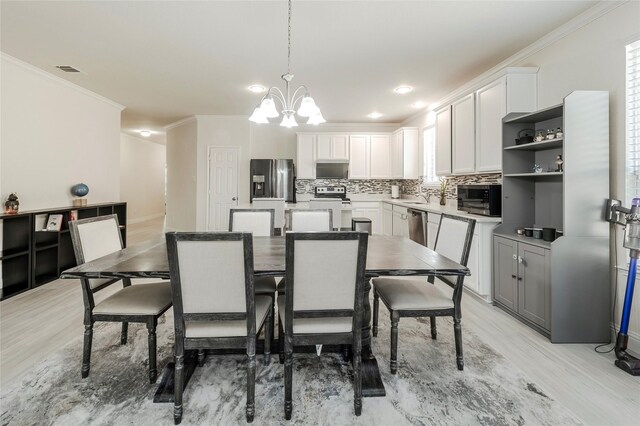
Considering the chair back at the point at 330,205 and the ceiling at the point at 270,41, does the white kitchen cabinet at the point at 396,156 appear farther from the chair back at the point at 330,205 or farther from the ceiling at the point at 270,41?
the chair back at the point at 330,205

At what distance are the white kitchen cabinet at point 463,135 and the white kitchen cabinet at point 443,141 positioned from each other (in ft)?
0.32

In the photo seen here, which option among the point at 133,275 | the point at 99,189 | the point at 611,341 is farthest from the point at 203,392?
the point at 99,189

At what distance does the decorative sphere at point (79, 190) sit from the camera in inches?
182

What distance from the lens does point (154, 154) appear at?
10789 millimetres

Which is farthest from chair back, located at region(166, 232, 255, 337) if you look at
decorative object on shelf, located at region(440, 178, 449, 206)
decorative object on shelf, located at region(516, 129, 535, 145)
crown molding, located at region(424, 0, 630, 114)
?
decorative object on shelf, located at region(440, 178, 449, 206)

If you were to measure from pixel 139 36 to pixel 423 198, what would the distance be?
4914mm

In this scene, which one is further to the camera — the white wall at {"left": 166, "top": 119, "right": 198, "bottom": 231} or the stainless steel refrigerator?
the white wall at {"left": 166, "top": 119, "right": 198, "bottom": 231}

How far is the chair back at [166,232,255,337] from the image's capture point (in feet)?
5.11

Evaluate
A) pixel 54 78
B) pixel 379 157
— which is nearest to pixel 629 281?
pixel 379 157

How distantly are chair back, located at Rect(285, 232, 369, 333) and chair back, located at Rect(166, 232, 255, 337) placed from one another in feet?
0.66

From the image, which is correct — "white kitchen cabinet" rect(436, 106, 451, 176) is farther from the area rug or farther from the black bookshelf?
the black bookshelf

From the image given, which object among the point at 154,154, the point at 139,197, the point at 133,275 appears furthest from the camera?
the point at 154,154


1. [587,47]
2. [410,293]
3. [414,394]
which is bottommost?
[414,394]

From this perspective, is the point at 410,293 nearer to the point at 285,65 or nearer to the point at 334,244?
the point at 334,244
